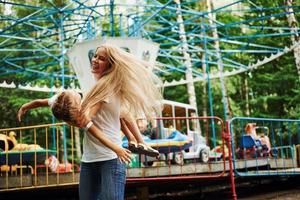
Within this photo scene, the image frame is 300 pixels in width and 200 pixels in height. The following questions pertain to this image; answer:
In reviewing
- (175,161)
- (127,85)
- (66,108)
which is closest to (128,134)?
(127,85)

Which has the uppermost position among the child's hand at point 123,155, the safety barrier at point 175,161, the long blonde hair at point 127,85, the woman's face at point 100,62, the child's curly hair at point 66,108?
the woman's face at point 100,62

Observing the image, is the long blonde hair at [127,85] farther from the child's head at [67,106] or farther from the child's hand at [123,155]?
the child's hand at [123,155]

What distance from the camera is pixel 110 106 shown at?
3.70m

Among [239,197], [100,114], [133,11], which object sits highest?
[133,11]

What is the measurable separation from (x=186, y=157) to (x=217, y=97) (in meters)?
15.2

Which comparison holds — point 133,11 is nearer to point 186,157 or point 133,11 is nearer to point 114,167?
point 186,157

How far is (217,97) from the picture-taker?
27.8 meters

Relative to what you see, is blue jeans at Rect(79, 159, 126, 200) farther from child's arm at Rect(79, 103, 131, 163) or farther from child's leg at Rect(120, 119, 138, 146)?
child's leg at Rect(120, 119, 138, 146)

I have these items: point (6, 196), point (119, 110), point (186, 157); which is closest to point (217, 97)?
point (186, 157)

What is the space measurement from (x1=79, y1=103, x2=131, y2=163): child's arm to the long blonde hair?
0.06 meters

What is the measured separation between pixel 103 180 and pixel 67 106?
61 centimetres

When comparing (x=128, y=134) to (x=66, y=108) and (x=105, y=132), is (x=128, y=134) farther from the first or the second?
(x=66, y=108)

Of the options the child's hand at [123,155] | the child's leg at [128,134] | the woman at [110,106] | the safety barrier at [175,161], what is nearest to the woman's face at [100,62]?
the woman at [110,106]

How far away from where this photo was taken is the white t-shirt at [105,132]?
143 inches
